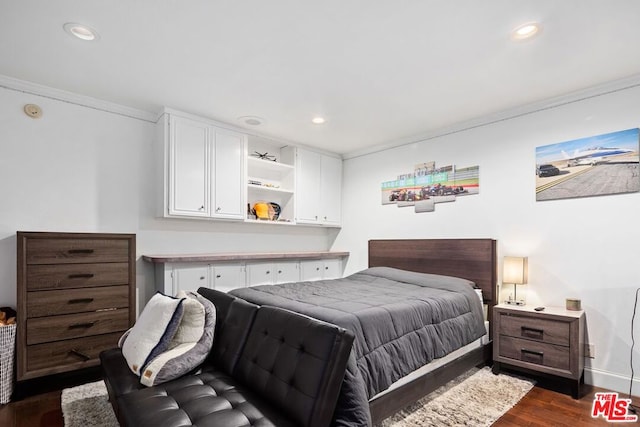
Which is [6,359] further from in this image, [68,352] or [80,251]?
[80,251]

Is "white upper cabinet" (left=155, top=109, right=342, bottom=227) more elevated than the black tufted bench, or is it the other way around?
"white upper cabinet" (left=155, top=109, right=342, bottom=227)

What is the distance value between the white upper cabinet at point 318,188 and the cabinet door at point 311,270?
569 mm

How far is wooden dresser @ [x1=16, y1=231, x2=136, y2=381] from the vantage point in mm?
2529

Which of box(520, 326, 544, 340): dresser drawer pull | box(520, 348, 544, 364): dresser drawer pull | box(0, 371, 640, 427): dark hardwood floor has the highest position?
box(520, 326, 544, 340): dresser drawer pull

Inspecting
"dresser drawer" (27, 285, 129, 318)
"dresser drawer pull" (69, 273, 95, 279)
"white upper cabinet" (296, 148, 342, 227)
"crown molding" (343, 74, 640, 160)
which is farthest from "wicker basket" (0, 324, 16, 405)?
"crown molding" (343, 74, 640, 160)

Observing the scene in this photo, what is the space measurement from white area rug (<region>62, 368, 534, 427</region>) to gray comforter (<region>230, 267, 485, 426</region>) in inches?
13.1

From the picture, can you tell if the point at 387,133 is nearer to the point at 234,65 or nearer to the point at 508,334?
the point at 234,65

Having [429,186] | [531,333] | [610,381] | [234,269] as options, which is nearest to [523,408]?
[531,333]

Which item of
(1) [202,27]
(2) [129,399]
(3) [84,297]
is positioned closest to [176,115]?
(1) [202,27]

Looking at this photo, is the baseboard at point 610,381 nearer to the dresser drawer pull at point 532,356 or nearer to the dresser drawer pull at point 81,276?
the dresser drawer pull at point 532,356

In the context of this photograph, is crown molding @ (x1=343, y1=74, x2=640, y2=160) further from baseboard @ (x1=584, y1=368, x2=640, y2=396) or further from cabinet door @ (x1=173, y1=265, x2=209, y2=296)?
cabinet door @ (x1=173, y1=265, x2=209, y2=296)

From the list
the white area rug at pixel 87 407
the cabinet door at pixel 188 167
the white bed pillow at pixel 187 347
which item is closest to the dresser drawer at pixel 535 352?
the white bed pillow at pixel 187 347

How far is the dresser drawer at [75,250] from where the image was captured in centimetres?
258

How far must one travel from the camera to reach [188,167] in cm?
355
